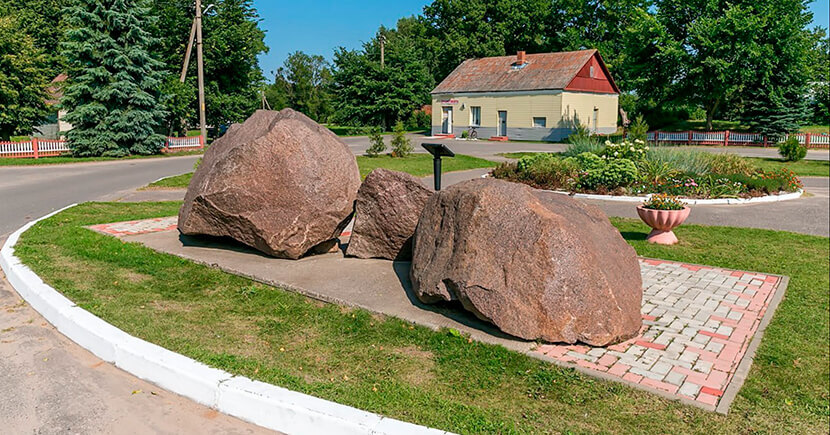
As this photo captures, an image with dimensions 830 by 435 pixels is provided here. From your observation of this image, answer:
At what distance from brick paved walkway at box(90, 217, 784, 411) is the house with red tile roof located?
34.2 meters

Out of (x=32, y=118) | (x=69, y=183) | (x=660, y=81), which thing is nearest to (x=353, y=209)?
(x=69, y=183)

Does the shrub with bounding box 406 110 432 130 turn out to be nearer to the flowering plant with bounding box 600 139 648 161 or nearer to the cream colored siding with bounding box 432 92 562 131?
the cream colored siding with bounding box 432 92 562 131

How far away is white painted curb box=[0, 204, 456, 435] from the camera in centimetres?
360

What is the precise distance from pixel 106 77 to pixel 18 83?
574 cm

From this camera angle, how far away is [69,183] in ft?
55.2

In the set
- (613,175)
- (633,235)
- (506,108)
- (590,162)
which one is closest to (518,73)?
(506,108)

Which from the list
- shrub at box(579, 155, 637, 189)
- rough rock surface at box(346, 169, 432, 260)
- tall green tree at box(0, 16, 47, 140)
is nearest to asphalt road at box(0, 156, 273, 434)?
rough rock surface at box(346, 169, 432, 260)

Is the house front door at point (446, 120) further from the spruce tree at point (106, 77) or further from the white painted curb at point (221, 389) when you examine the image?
the white painted curb at point (221, 389)

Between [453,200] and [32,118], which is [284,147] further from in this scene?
[32,118]

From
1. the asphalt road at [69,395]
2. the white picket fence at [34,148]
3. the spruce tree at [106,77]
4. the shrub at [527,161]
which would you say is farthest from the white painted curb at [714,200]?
the white picket fence at [34,148]

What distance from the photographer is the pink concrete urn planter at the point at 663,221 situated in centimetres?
930

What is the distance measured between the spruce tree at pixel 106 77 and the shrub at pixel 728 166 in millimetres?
20973

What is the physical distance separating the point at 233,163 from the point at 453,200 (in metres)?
2.71

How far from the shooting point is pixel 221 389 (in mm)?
3965
